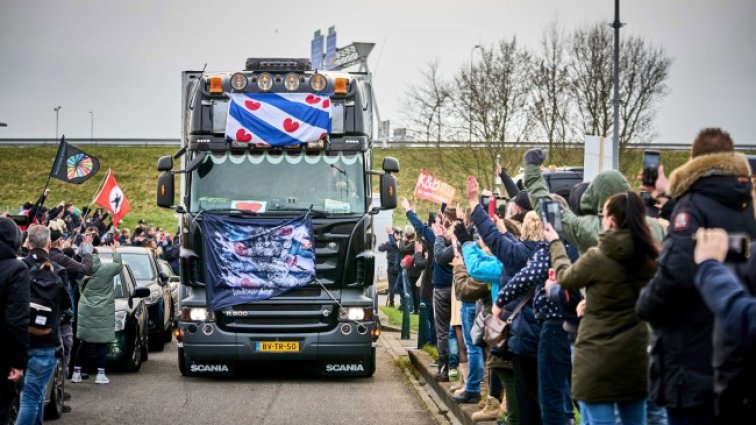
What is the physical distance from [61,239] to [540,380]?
882 cm

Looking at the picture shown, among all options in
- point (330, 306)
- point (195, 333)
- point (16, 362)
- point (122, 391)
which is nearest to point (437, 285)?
point (330, 306)

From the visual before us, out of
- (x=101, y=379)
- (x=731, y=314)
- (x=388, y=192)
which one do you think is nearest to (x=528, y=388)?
(x=731, y=314)

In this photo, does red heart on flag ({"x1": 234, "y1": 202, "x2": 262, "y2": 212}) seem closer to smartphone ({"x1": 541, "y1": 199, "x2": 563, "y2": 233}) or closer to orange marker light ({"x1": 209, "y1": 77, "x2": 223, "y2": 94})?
orange marker light ({"x1": 209, "y1": 77, "x2": 223, "y2": 94})

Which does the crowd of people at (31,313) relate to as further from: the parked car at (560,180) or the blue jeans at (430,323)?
the parked car at (560,180)

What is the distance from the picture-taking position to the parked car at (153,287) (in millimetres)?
20078

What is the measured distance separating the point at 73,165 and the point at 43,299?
1276cm

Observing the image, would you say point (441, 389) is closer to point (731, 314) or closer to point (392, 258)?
point (731, 314)

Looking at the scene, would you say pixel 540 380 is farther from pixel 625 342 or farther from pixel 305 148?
pixel 305 148

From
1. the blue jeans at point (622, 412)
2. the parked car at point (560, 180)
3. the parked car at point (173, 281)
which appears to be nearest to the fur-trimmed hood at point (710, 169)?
the blue jeans at point (622, 412)

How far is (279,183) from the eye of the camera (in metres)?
15.3

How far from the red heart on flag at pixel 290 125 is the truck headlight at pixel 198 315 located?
2.49m

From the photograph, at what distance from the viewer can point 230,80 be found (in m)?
15.6

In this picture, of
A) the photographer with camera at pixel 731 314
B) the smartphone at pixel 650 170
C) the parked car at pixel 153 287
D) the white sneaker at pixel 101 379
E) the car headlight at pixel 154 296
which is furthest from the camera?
the parked car at pixel 153 287

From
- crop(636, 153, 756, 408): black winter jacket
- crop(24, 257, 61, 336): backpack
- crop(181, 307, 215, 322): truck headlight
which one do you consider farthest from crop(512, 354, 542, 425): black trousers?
crop(181, 307, 215, 322): truck headlight
